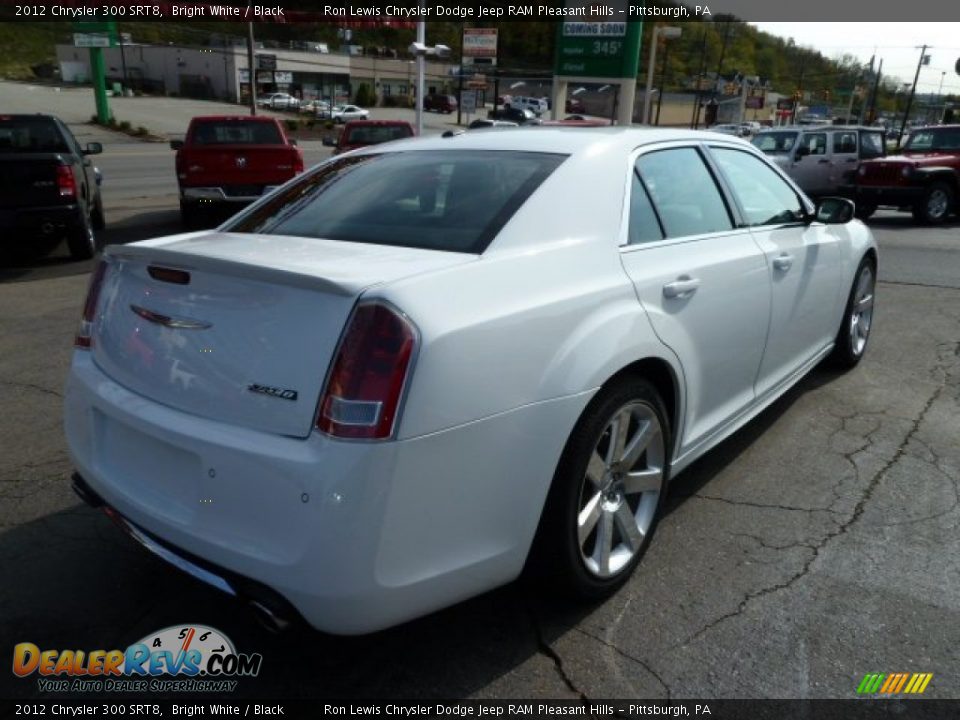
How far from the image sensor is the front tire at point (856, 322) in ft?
16.4

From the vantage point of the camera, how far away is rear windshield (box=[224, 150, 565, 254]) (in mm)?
2592

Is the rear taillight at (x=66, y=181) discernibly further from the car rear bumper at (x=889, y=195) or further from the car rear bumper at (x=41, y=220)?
the car rear bumper at (x=889, y=195)

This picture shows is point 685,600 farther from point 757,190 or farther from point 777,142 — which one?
point 777,142

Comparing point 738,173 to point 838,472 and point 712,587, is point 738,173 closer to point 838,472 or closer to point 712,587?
point 838,472

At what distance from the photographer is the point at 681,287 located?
2.87 meters

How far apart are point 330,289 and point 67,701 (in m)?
1.47

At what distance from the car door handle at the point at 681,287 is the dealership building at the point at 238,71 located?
79010mm

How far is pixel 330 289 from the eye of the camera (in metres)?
2.01

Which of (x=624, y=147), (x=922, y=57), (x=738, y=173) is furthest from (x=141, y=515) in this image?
(x=922, y=57)

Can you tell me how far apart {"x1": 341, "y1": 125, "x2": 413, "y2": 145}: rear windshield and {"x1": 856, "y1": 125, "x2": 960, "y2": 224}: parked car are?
902cm

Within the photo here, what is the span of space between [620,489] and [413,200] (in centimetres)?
133

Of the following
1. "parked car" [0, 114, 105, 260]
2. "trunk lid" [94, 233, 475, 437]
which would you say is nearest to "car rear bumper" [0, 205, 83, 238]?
"parked car" [0, 114, 105, 260]

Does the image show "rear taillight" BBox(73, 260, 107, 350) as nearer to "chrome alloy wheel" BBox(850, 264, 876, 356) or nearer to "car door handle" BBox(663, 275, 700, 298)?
"car door handle" BBox(663, 275, 700, 298)

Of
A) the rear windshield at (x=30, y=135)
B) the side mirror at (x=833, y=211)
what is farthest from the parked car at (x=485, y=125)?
the rear windshield at (x=30, y=135)
